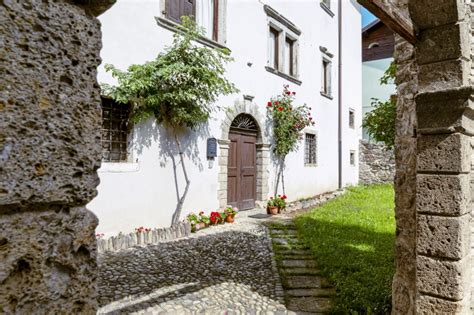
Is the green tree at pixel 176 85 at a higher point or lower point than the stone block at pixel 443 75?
higher

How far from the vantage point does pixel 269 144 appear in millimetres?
8367

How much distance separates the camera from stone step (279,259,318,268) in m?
4.02

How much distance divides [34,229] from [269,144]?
777cm

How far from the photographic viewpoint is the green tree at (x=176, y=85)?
5.09 metres

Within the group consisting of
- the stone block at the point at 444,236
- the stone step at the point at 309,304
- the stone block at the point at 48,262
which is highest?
the stone block at the point at 48,262

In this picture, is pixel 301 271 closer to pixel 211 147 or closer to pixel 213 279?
pixel 213 279

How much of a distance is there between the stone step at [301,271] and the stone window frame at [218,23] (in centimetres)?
463

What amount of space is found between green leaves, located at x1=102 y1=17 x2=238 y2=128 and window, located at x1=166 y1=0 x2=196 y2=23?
33cm

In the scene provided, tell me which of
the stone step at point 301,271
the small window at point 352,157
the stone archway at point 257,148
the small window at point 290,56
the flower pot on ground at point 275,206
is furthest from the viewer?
the small window at point 352,157

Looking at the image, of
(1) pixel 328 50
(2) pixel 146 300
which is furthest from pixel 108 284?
(1) pixel 328 50

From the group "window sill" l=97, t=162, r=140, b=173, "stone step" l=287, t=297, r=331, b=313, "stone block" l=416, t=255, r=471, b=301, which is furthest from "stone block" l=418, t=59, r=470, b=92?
"window sill" l=97, t=162, r=140, b=173

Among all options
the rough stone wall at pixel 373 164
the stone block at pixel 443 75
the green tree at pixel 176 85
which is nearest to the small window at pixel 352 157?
the rough stone wall at pixel 373 164

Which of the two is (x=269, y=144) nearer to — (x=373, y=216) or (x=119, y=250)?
(x=373, y=216)

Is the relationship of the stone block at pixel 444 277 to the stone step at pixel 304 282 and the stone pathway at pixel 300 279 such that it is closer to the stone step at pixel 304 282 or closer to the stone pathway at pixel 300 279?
the stone pathway at pixel 300 279
